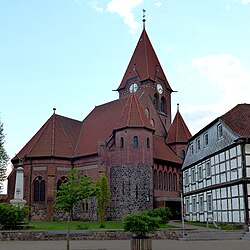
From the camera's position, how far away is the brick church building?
41625 mm

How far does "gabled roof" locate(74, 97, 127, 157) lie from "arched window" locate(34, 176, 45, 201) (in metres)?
5.17

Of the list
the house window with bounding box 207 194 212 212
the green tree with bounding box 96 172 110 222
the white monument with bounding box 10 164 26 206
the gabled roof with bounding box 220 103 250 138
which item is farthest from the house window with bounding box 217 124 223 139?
the white monument with bounding box 10 164 26 206

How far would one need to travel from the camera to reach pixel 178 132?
55094 millimetres

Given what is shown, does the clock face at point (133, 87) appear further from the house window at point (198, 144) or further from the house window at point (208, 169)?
the house window at point (208, 169)

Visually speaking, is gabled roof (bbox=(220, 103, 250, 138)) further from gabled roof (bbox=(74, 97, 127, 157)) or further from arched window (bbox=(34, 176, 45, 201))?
arched window (bbox=(34, 176, 45, 201))

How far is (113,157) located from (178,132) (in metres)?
15.4

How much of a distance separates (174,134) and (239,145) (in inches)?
1069

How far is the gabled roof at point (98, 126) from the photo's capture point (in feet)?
152

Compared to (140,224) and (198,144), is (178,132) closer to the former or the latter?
(198,144)

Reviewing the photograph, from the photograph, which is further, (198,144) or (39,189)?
(39,189)

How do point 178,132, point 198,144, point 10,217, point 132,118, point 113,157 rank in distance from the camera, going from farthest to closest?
point 178,132 < point 132,118 < point 113,157 < point 198,144 < point 10,217

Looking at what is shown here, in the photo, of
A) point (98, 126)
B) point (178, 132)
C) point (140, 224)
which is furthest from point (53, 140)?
point (140, 224)

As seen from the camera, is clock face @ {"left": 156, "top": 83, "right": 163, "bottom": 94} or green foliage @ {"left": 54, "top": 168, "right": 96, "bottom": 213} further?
clock face @ {"left": 156, "top": 83, "right": 163, "bottom": 94}

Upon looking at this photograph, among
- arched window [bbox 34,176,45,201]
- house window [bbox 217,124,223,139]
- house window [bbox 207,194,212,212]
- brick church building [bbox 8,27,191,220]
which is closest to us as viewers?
house window [bbox 217,124,223,139]
